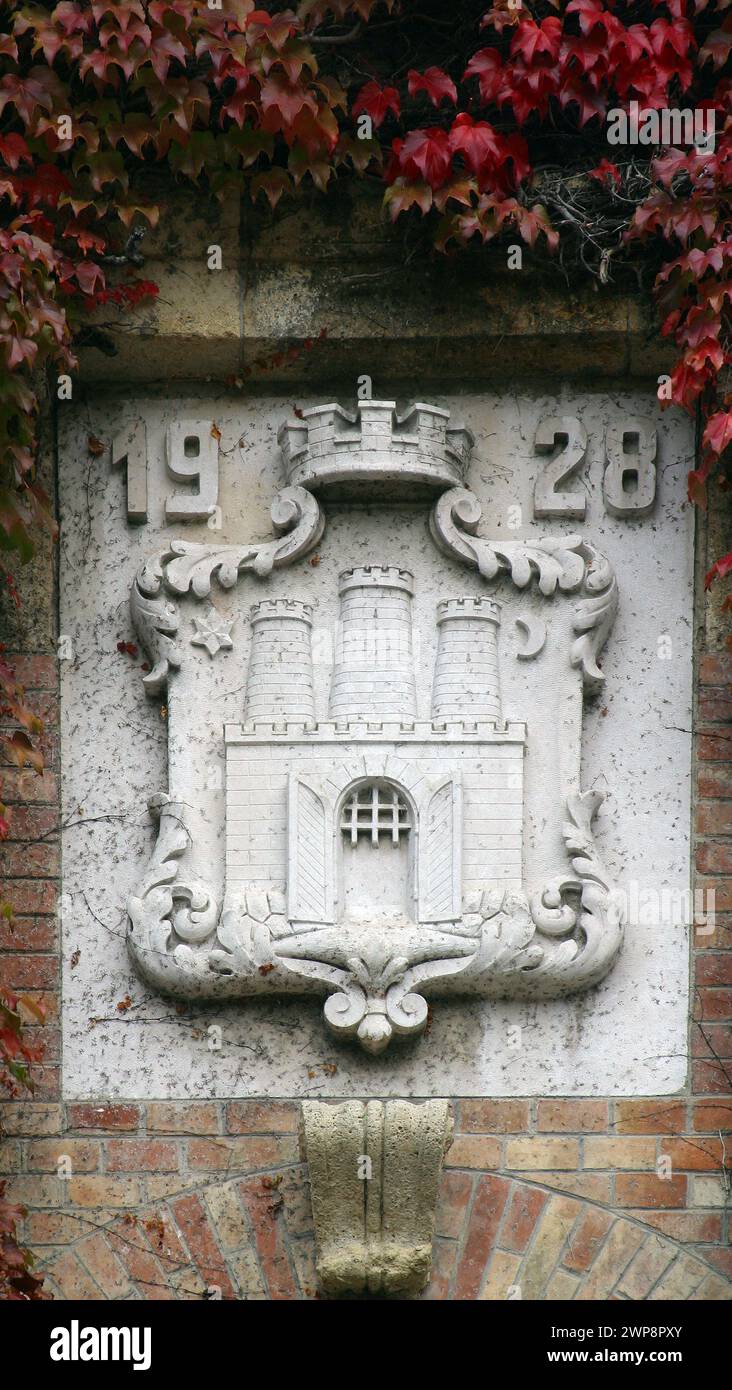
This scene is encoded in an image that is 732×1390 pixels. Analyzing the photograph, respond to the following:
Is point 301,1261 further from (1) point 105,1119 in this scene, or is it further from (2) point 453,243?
(2) point 453,243

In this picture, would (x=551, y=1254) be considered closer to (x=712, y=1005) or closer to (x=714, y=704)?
(x=712, y=1005)

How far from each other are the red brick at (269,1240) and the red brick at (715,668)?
1612 millimetres

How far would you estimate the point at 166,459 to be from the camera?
17.5 ft

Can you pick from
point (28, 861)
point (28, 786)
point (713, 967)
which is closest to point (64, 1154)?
point (28, 861)

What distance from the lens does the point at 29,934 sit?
506cm

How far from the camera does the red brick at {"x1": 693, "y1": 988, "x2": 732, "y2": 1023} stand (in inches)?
197

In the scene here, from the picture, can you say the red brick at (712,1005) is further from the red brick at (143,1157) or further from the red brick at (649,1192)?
the red brick at (143,1157)

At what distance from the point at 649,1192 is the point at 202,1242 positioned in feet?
3.41

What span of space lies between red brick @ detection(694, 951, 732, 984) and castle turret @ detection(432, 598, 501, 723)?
0.75 metres

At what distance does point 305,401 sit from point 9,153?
3.13 feet

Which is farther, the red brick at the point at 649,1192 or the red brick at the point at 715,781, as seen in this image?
the red brick at the point at 715,781

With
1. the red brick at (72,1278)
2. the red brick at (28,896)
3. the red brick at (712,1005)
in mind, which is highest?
the red brick at (28,896)

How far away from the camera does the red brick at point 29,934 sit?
506 centimetres

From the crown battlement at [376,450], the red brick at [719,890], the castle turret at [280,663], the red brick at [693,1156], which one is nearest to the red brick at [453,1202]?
the red brick at [693,1156]
